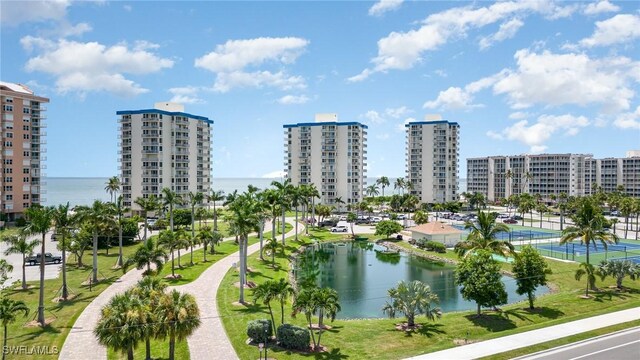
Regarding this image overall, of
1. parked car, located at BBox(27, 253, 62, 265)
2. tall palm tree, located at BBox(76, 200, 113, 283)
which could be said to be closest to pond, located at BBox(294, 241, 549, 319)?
tall palm tree, located at BBox(76, 200, 113, 283)

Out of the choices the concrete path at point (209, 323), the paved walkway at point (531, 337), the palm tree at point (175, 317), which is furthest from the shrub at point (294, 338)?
the paved walkway at point (531, 337)

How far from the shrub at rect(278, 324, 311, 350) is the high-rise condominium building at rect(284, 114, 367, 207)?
107m

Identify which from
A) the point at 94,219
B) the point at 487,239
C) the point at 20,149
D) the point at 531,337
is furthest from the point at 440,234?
the point at 20,149

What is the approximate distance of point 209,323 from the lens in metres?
36.8

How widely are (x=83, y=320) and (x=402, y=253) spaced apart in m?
54.8

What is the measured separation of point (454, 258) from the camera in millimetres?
71562

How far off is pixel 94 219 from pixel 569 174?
17911 cm

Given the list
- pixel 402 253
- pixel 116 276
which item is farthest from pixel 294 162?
pixel 116 276

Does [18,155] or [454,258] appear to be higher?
[18,155]

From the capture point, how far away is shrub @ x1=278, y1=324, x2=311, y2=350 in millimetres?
32281

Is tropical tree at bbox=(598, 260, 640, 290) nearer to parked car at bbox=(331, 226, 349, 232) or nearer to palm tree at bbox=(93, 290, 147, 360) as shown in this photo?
palm tree at bbox=(93, 290, 147, 360)

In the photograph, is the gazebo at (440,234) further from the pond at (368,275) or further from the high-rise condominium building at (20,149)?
the high-rise condominium building at (20,149)

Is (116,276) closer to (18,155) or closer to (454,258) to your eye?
(454,258)

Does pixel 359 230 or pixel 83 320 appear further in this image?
pixel 359 230
